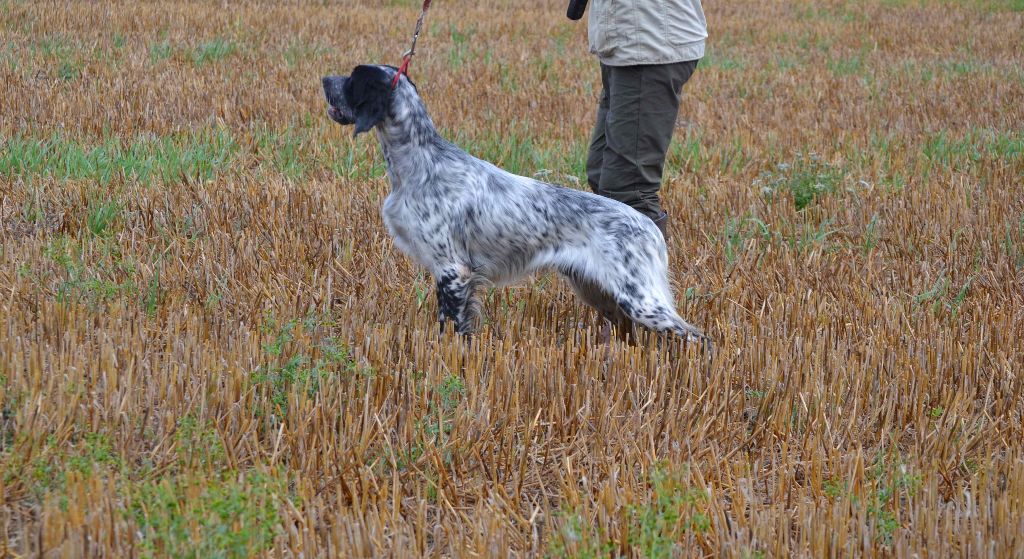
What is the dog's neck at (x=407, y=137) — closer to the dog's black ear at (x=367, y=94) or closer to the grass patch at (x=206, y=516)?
the dog's black ear at (x=367, y=94)

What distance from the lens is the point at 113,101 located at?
8125mm

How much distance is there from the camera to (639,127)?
15.0 ft

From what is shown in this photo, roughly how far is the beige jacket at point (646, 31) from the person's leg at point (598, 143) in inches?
12.4

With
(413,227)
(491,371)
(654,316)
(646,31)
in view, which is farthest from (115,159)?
(654,316)

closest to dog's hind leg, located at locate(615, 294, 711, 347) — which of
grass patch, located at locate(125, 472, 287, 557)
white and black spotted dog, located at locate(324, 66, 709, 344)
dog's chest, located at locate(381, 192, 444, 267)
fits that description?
white and black spotted dog, located at locate(324, 66, 709, 344)

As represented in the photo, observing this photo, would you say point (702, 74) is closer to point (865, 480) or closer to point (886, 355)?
point (886, 355)

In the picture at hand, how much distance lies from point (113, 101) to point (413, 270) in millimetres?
4371

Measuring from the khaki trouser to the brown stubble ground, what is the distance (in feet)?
1.77

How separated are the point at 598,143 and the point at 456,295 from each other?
1324 mm

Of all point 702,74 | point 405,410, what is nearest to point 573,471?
point 405,410

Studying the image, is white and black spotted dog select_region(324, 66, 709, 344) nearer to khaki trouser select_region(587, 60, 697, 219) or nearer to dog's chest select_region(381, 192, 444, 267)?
dog's chest select_region(381, 192, 444, 267)

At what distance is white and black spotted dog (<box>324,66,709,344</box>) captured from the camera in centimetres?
398

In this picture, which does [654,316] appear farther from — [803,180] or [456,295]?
[803,180]

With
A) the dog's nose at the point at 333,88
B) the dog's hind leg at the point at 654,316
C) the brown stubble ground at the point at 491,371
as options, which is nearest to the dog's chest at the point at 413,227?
the brown stubble ground at the point at 491,371
